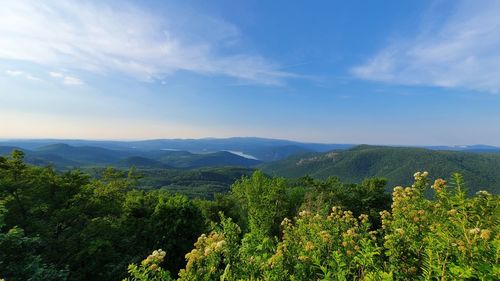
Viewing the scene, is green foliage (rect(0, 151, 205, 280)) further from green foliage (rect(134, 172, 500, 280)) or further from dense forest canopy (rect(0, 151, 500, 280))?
green foliage (rect(134, 172, 500, 280))

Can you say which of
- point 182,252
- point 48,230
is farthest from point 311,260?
point 182,252

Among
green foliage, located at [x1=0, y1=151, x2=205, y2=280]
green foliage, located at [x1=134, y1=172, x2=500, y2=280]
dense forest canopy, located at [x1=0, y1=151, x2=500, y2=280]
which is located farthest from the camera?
green foliage, located at [x1=0, y1=151, x2=205, y2=280]

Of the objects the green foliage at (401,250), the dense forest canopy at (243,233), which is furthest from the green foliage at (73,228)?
the green foliage at (401,250)

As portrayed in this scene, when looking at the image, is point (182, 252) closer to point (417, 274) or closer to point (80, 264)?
point (80, 264)

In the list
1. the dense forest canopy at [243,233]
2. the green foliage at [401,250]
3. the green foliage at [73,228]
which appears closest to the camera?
the green foliage at [401,250]

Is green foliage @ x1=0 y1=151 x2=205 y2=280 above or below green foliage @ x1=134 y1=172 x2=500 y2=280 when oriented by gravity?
below

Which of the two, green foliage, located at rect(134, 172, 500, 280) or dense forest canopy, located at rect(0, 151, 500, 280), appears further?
dense forest canopy, located at rect(0, 151, 500, 280)

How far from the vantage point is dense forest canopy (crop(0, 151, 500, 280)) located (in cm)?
327

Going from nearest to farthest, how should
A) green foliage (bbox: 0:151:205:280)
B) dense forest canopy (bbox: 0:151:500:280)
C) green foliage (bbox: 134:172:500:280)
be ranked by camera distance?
green foliage (bbox: 134:172:500:280) < dense forest canopy (bbox: 0:151:500:280) < green foliage (bbox: 0:151:205:280)

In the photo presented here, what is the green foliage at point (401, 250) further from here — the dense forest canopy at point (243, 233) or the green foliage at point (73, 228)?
the green foliage at point (73, 228)

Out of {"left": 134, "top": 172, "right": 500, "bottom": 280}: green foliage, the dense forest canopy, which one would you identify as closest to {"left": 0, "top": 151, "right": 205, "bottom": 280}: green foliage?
the dense forest canopy

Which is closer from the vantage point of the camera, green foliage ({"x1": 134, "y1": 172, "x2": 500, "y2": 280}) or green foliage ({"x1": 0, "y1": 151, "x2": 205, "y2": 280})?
green foliage ({"x1": 134, "y1": 172, "x2": 500, "y2": 280})

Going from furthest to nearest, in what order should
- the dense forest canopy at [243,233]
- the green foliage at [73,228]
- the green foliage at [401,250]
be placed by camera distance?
1. the green foliage at [73,228]
2. the dense forest canopy at [243,233]
3. the green foliage at [401,250]

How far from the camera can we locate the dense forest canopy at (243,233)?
3.27m
